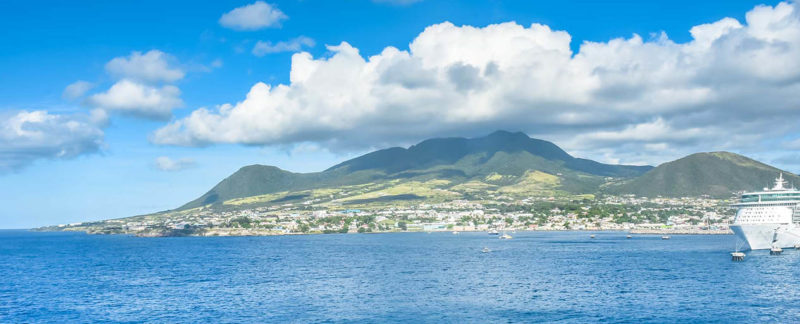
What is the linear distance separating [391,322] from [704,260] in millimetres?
81532

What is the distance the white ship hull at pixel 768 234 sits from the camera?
124m

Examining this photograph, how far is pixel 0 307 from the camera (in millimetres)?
73375

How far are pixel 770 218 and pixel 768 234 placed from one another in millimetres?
3648

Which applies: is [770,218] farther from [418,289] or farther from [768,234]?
[418,289]

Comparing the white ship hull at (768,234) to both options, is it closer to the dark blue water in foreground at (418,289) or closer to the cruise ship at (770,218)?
the cruise ship at (770,218)

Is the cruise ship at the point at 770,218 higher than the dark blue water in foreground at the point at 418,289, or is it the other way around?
the cruise ship at the point at 770,218

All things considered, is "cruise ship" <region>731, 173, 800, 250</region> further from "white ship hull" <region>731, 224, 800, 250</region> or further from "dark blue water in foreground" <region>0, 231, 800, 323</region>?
"dark blue water in foreground" <region>0, 231, 800, 323</region>

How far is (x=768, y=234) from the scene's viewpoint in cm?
12469

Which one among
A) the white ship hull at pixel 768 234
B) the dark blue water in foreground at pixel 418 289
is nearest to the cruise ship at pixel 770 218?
the white ship hull at pixel 768 234

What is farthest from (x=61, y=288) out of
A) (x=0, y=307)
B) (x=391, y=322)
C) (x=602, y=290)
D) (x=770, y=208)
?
(x=770, y=208)

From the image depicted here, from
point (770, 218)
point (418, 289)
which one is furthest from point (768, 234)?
point (418, 289)

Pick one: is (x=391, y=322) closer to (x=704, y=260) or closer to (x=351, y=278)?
(x=351, y=278)

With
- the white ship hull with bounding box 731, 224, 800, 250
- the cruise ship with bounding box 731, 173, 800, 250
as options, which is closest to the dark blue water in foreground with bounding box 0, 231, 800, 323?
the white ship hull with bounding box 731, 224, 800, 250

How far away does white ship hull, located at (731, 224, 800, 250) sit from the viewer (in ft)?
405
